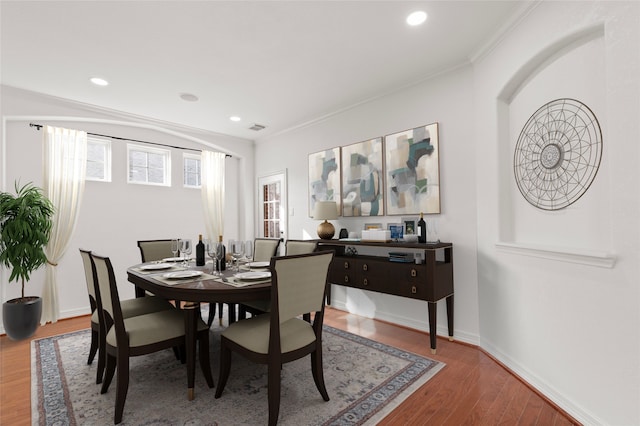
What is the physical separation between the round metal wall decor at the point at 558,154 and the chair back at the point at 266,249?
98.5 inches

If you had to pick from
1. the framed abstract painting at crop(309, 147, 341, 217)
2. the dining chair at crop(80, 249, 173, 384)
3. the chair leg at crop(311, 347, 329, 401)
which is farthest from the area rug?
the framed abstract painting at crop(309, 147, 341, 217)

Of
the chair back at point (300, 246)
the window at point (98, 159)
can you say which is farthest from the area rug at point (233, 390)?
the window at point (98, 159)

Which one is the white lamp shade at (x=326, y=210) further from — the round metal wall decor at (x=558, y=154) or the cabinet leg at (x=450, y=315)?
the round metal wall decor at (x=558, y=154)

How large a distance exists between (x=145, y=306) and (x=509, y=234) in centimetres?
325

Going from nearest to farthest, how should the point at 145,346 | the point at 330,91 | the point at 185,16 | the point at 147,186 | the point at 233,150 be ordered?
the point at 145,346 < the point at 185,16 < the point at 330,91 < the point at 147,186 < the point at 233,150

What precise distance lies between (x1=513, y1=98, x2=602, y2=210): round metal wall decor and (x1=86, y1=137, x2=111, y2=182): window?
519 centimetres

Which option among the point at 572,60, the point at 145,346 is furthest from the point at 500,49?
the point at 145,346

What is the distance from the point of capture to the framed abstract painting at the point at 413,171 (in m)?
3.25

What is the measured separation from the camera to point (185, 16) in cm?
232

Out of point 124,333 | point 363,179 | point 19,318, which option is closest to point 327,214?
point 363,179

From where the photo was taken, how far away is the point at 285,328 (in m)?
2.02

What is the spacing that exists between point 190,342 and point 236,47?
2.51m

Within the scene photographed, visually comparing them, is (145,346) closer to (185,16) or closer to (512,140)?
(185,16)

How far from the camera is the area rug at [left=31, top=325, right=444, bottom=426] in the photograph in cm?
187
